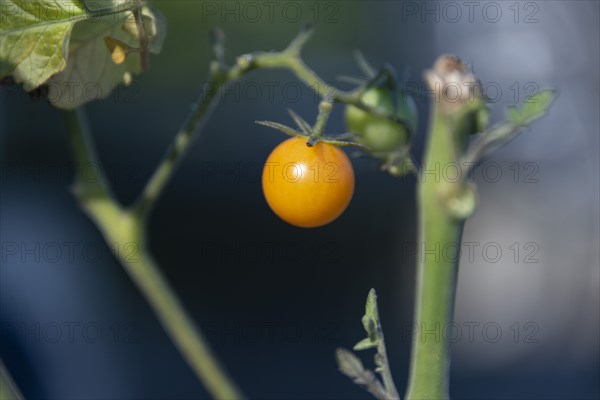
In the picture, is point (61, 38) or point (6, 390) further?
point (61, 38)

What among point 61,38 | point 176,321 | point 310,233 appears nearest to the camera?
point 61,38

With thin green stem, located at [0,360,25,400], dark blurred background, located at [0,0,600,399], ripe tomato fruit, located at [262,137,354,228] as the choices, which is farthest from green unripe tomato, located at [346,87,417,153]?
dark blurred background, located at [0,0,600,399]

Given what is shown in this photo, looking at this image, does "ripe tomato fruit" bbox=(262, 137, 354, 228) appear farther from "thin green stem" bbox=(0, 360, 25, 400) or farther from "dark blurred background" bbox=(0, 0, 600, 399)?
"dark blurred background" bbox=(0, 0, 600, 399)

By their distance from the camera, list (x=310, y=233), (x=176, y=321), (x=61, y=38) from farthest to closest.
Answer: (x=310, y=233), (x=176, y=321), (x=61, y=38)

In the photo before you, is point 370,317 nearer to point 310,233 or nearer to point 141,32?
point 141,32

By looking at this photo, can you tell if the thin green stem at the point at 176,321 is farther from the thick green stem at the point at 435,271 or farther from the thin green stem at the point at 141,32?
the thick green stem at the point at 435,271

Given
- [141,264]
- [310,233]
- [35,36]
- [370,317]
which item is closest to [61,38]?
Result: [35,36]

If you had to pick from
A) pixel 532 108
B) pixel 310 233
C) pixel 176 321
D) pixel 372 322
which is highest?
pixel 532 108

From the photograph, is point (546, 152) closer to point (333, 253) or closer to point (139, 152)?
point (333, 253)
